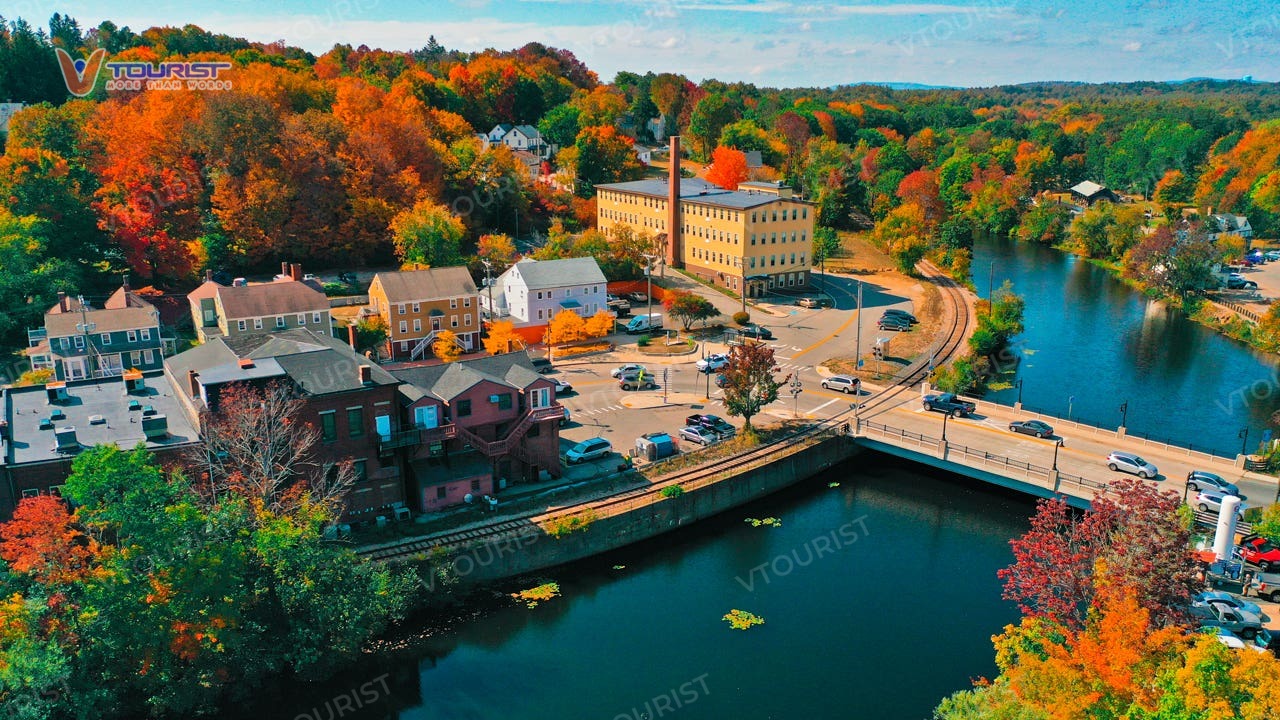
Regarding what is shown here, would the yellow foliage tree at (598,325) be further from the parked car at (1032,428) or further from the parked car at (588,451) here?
the parked car at (1032,428)

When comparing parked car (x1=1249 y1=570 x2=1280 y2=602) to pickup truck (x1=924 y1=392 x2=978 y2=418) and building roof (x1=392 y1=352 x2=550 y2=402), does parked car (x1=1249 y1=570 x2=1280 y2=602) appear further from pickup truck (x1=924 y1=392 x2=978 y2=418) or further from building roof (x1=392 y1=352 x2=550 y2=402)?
building roof (x1=392 y1=352 x2=550 y2=402)

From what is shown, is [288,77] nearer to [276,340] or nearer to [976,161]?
[276,340]

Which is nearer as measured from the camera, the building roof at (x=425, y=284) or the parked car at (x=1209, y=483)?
the parked car at (x=1209, y=483)

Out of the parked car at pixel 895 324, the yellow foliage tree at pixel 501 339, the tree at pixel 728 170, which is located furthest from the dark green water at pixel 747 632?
the tree at pixel 728 170

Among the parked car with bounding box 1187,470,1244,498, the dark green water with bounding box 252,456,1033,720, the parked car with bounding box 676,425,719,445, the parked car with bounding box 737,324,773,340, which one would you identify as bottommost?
the dark green water with bounding box 252,456,1033,720

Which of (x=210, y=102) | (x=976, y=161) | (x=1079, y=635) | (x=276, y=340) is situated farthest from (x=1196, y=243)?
(x=210, y=102)

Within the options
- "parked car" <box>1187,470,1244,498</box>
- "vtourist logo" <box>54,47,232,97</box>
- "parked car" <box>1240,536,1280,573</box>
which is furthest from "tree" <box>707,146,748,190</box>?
"parked car" <box>1240,536,1280,573</box>
